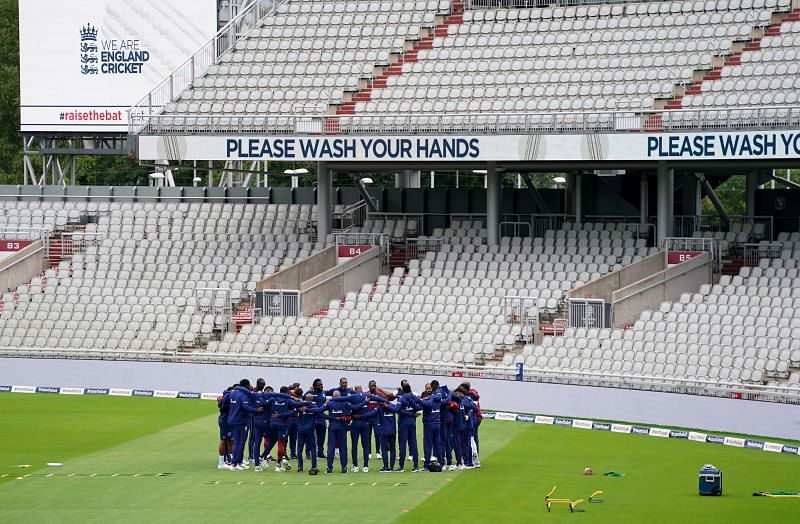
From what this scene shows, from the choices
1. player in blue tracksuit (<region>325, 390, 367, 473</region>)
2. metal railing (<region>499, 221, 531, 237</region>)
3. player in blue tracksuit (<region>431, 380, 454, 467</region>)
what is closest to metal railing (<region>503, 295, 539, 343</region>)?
metal railing (<region>499, 221, 531, 237</region>)

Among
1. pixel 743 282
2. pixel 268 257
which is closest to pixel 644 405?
pixel 743 282

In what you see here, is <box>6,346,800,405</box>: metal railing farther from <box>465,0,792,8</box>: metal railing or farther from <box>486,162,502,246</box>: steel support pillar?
<box>465,0,792,8</box>: metal railing

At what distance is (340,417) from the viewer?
24094mm

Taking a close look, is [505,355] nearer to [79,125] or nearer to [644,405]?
[644,405]

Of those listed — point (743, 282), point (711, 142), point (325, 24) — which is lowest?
point (743, 282)

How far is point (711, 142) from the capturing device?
120 feet

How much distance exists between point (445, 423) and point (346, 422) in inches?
64.4

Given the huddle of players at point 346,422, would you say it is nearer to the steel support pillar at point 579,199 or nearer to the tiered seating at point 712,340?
the tiered seating at point 712,340

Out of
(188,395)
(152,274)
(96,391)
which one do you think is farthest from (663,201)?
(96,391)

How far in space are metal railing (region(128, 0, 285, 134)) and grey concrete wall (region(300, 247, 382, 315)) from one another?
7062 millimetres

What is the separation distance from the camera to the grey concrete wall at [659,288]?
36250 mm

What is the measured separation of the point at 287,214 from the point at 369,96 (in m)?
5.65

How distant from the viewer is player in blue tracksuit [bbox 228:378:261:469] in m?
24.6

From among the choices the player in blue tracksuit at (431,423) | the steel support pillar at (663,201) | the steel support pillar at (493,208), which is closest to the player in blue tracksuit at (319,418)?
the player in blue tracksuit at (431,423)
